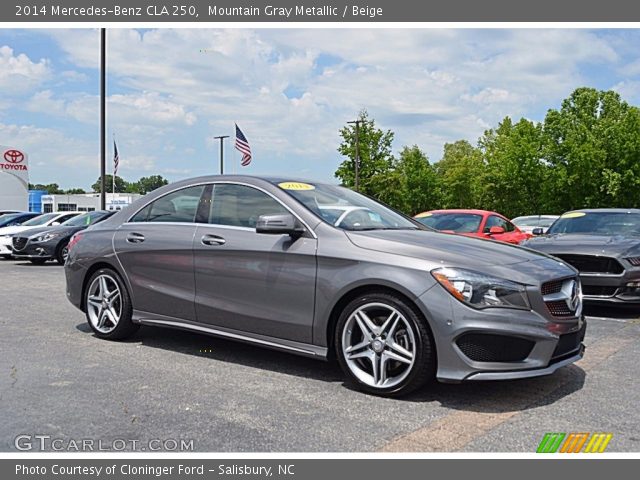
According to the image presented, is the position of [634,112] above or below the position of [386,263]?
above

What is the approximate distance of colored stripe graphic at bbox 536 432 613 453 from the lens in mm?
3488

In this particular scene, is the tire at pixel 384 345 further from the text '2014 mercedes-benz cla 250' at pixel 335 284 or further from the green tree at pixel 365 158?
the green tree at pixel 365 158

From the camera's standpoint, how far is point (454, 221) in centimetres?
1191

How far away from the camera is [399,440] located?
3588 millimetres

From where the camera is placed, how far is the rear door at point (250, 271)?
477 cm

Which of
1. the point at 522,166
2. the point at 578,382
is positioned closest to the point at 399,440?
the point at 578,382

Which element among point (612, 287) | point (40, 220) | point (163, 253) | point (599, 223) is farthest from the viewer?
point (40, 220)

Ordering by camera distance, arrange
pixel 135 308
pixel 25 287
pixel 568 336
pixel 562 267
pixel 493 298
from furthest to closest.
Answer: pixel 25 287 < pixel 135 308 < pixel 562 267 < pixel 568 336 < pixel 493 298

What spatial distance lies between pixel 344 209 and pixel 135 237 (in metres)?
2.03

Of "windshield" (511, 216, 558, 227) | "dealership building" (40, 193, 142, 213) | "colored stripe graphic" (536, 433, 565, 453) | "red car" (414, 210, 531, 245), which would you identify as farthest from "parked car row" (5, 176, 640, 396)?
"dealership building" (40, 193, 142, 213)

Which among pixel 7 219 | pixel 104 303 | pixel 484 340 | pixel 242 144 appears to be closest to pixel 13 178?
pixel 242 144

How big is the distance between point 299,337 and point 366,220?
43.0 inches

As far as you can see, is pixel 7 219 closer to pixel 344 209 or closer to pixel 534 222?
pixel 344 209

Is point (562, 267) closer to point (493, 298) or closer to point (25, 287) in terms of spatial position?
point (493, 298)
